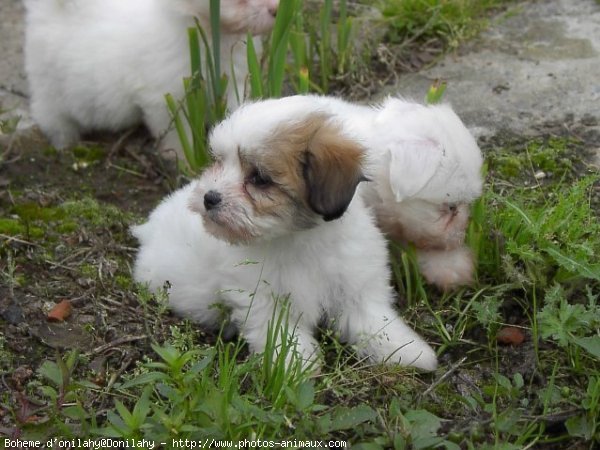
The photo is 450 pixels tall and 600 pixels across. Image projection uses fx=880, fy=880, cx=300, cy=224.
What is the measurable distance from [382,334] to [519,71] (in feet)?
8.16

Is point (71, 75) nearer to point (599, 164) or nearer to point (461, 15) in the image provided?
point (461, 15)

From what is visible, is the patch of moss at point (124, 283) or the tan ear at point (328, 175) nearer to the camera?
the tan ear at point (328, 175)

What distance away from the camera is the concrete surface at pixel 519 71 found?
4805 millimetres

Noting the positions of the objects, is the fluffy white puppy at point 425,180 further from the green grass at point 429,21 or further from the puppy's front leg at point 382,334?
the green grass at point 429,21

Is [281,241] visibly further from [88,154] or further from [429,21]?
[429,21]

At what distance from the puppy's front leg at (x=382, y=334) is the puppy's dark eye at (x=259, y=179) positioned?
0.71 metres

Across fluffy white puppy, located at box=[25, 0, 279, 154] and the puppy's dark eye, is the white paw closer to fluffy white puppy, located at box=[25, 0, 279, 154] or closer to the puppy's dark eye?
the puppy's dark eye

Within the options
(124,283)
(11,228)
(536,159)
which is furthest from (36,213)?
(536,159)

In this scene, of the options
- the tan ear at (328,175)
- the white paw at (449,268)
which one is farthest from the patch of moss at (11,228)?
the white paw at (449,268)

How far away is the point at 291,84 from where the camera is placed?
4.98 metres

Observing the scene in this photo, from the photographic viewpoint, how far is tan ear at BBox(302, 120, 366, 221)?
287cm

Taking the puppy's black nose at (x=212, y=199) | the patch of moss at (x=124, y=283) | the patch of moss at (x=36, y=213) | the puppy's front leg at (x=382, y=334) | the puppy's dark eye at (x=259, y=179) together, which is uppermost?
the puppy's dark eye at (x=259, y=179)

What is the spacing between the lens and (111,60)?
481 centimetres

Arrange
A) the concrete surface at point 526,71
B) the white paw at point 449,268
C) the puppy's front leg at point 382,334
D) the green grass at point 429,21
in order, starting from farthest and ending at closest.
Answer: the green grass at point 429,21 → the concrete surface at point 526,71 → the white paw at point 449,268 → the puppy's front leg at point 382,334
